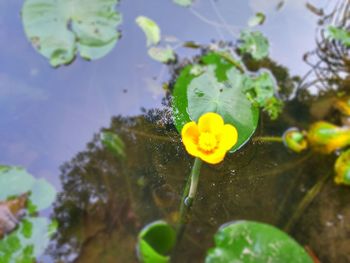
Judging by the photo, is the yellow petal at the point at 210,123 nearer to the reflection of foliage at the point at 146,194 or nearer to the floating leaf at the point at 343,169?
the reflection of foliage at the point at 146,194

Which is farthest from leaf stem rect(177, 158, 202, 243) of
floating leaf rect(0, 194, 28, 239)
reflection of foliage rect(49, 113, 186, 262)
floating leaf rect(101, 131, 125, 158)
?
floating leaf rect(0, 194, 28, 239)

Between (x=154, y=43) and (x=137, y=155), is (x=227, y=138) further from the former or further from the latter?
(x=154, y=43)

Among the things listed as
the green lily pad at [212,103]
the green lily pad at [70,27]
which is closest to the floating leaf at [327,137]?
the green lily pad at [212,103]

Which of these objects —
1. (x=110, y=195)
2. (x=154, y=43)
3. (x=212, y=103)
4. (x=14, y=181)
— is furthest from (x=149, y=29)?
(x=14, y=181)

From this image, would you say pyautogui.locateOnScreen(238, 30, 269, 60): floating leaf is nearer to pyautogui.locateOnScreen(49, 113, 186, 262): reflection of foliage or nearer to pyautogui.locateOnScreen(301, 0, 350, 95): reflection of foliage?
pyautogui.locateOnScreen(301, 0, 350, 95): reflection of foliage

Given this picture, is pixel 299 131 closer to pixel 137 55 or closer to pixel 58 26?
pixel 137 55

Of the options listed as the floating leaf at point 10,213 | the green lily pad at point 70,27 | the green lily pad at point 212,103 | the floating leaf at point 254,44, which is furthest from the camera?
the floating leaf at point 254,44
